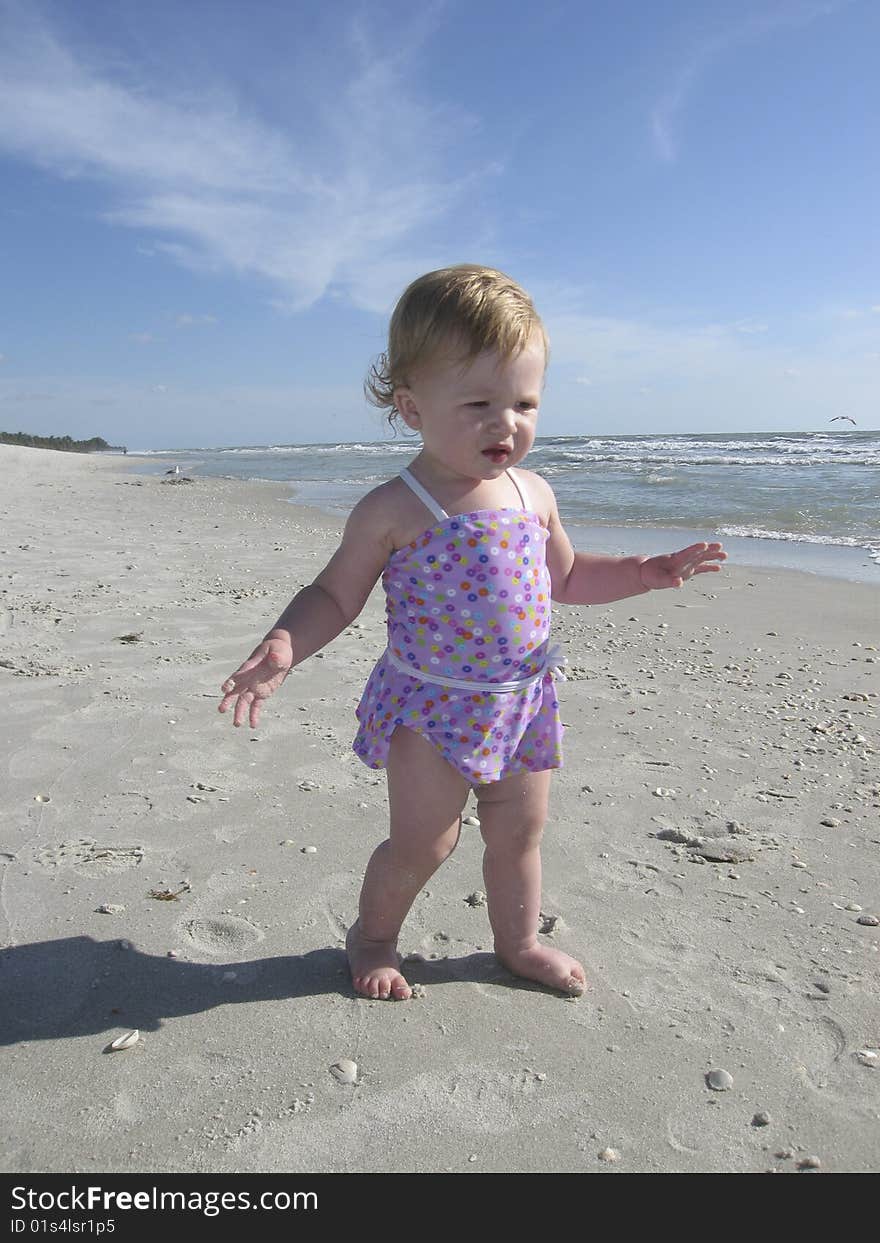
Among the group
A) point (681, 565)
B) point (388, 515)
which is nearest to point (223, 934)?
point (388, 515)

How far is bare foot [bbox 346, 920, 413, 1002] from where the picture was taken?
219 centimetres

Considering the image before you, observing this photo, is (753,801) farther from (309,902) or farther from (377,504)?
(377,504)

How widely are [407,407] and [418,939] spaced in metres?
1.35

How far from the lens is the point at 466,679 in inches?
87.0

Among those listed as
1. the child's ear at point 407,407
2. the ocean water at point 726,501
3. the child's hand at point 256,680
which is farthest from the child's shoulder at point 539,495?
the ocean water at point 726,501

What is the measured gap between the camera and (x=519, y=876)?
2.32 metres

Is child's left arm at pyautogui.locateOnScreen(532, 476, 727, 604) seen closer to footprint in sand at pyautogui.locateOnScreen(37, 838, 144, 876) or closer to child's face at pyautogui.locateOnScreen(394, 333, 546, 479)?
child's face at pyautogui.locateOnScreen(394, 333, 546, 479)

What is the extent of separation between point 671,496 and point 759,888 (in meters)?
13.7

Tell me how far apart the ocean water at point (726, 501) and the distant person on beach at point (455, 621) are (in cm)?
654

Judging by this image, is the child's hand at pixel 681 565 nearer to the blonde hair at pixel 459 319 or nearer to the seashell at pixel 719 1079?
the blonde hair at pixel 459 319

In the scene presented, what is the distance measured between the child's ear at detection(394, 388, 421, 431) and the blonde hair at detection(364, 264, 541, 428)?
0.02m

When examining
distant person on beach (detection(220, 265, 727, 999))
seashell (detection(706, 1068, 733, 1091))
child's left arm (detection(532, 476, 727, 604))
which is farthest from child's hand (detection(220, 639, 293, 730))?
seashell (detection(706, 1068, 733, 1091))

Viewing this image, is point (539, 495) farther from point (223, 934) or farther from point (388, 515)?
point (223, 934)
